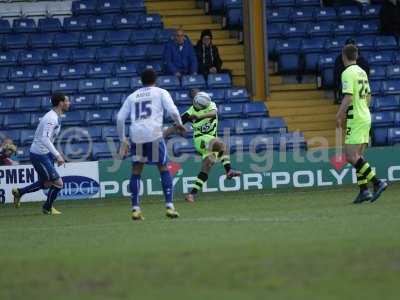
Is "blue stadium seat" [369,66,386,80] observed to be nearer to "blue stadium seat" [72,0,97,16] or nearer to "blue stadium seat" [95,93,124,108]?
"blue stadium seat" [95,93,124,108]

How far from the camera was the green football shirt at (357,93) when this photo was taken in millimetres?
17391

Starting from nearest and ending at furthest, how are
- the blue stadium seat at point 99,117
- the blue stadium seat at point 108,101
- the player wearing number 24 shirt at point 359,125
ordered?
the player wearing number 24 shirt at point 359,125, the blue stadium seat at point 99,117, the blue stadium seat at point 108,101

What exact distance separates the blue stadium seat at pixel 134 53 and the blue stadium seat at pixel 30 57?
71.4 inches

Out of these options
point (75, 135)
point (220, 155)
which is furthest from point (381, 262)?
point (75, 135)

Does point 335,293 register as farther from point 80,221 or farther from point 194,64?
point 194,64

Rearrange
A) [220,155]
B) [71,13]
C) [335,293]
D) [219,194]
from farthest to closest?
1. [71,13]
2. [219,194]
3. [220,155]
4. [335,293]

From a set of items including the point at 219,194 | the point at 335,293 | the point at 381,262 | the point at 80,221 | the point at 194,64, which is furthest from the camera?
the point at 194,64

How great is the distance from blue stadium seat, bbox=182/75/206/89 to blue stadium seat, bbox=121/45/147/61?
55.9 inches

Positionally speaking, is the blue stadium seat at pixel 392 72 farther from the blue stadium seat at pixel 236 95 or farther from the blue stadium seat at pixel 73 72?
the blue stadium seat at pixel 73 72

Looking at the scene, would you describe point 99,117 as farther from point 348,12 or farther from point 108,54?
point 348,12

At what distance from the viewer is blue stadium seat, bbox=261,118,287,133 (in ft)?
84.7

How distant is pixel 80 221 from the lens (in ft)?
57.1

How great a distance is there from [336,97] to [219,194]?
5.46m

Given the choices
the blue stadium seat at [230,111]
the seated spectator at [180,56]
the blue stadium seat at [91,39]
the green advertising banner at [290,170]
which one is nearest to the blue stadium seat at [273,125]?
the blue stadium seat at [230,111]
